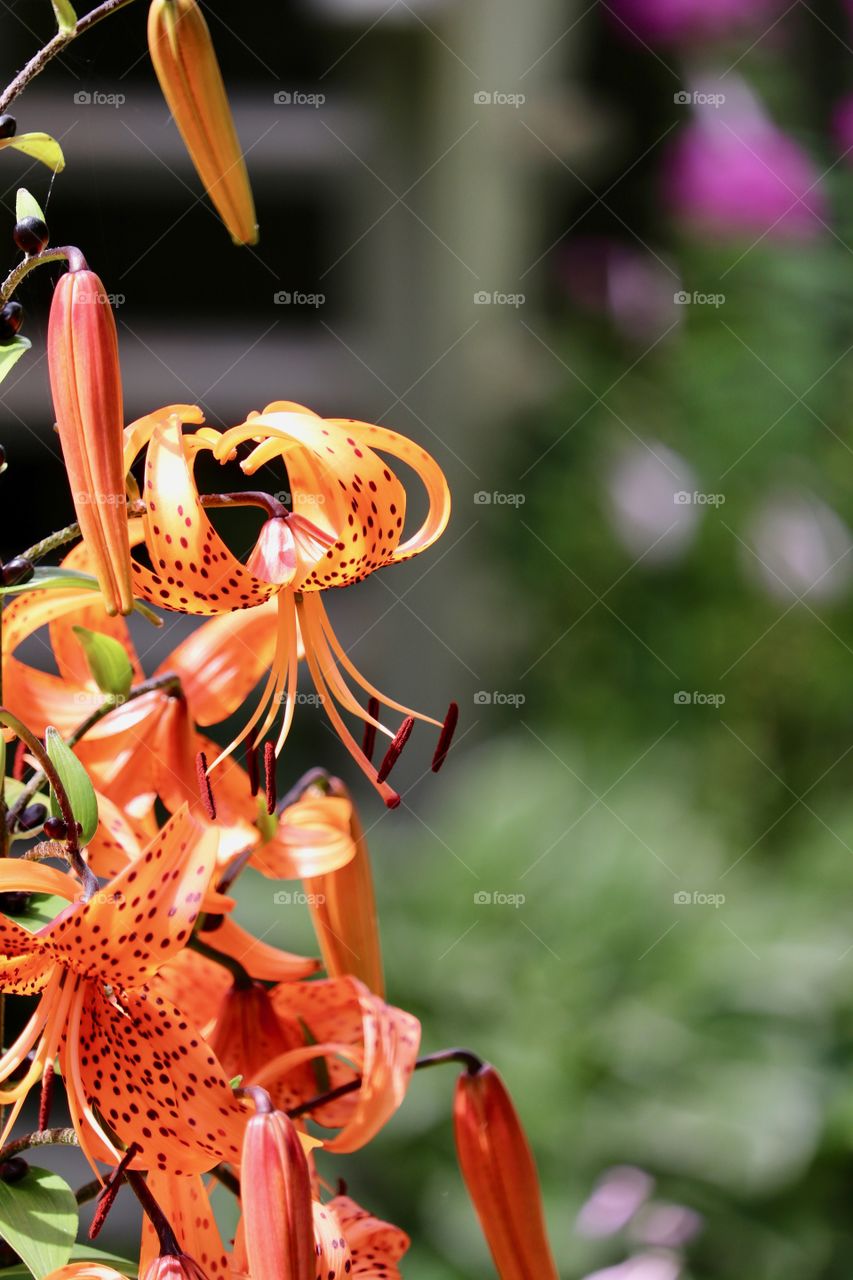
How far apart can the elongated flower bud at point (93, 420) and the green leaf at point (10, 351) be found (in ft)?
0.16

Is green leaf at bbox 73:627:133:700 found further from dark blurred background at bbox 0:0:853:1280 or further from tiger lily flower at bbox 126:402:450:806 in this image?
dark blurred background at bbox 0:0:853:1280

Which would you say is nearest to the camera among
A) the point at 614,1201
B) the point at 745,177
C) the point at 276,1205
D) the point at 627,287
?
the point at 276,1205

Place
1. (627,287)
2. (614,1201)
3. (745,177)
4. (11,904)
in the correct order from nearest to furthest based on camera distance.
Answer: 1. (11,904)
2. (614,1201)
3. (745,177)
4. (627,287)

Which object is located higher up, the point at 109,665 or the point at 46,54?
the point at 46,54

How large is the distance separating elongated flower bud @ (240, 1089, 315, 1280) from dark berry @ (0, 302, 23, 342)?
0.29 meters

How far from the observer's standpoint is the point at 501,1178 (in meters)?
0.60

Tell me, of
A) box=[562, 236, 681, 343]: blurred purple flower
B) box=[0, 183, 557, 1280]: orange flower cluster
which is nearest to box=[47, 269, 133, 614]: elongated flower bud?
box=[0, 183, 557, 1280]: orange flower cluster

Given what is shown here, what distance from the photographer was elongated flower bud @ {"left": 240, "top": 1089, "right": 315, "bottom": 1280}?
0.45m

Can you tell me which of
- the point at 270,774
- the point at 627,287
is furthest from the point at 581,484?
the point at 270,774

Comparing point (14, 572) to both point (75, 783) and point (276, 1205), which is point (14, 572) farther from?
point (276, 1205)

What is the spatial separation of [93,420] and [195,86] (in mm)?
143

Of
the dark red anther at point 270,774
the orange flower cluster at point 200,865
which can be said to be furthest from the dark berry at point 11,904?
the dark red anther at point 270,774

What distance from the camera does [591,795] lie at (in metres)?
2.19

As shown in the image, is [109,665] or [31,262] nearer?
[31,262]
